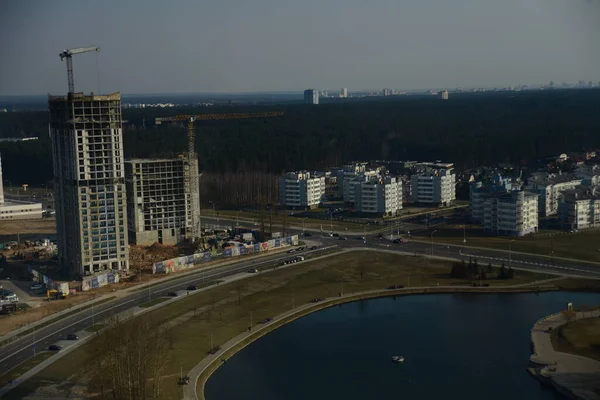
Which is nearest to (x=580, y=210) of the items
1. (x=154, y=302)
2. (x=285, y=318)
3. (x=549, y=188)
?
(x=549, y=188)

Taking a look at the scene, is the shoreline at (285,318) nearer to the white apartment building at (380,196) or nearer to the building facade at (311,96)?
the white apartment building at (380,196)

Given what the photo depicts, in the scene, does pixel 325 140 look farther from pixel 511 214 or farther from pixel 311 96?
pixel 311 96

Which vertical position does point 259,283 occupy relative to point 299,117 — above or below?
below

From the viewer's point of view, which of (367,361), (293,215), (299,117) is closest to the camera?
(367,361)

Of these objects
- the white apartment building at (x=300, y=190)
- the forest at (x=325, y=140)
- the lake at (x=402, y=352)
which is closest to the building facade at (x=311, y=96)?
the forest at (x=325, y=140)

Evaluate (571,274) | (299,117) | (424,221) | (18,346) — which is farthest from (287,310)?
(299,117)

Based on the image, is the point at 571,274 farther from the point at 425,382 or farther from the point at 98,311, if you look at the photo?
the point at 98,311

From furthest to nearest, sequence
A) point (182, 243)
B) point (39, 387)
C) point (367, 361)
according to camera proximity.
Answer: point (182, 243)
point (367, 361)
point (39, 387)
